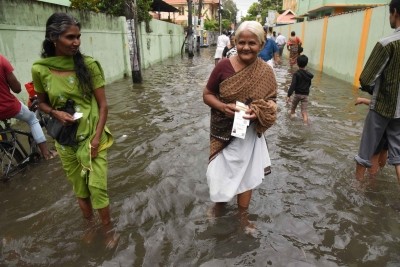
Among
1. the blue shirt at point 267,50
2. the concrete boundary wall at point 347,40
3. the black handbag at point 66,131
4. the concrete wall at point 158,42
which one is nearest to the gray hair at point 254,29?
the black handbag at point 66,131

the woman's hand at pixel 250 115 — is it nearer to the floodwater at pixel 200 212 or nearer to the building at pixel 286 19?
the floodwater at pixel 200 212

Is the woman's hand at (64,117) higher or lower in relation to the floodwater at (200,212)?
higher

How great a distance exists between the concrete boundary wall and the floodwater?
18.1ft

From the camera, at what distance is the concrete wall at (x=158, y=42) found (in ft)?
53.6

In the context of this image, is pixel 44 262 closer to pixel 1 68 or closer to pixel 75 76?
pixel 75 76

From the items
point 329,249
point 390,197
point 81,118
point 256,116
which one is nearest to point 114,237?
point 81,118

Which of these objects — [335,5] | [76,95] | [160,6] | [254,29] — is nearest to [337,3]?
[335,5]

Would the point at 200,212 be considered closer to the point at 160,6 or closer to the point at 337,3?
the point at 160,6

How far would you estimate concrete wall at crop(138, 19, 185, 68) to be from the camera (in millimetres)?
16344

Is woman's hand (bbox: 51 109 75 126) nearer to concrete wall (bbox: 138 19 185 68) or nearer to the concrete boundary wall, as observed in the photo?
the concrete boundary wall

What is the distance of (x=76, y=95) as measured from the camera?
2.63 meters

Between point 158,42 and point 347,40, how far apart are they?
11.1 m

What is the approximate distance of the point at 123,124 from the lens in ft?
22.2

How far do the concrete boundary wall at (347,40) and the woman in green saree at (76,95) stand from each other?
30.2 feet
